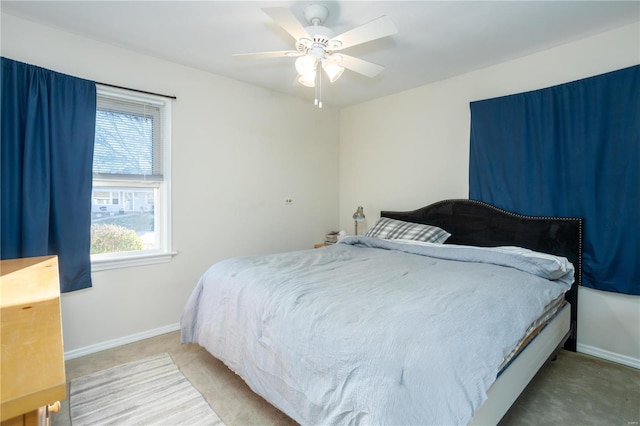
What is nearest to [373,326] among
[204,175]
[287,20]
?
[287,20]

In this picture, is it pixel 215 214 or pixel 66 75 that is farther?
pixel 215 214

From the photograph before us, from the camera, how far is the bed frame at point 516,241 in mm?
1485

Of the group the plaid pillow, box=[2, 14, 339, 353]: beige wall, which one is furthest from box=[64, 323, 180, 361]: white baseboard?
the plaid pillow

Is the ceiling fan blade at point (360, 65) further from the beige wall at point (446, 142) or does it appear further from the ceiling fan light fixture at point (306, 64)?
the beige wall at point (446, 142)

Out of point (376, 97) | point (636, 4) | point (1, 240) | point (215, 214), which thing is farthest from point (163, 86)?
point (636, 4)

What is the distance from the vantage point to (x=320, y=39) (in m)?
1.96

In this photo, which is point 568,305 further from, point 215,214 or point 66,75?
point 66,75

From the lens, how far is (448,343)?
3.80ft

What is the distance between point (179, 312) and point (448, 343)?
2.66 metres

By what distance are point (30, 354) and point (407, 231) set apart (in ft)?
9.61

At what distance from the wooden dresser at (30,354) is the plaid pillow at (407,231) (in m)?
2.71

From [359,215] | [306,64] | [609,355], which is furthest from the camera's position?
[359,215]

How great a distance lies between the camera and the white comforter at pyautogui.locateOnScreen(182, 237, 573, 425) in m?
1.09

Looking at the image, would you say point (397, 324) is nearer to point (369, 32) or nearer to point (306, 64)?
point (369, 32)
